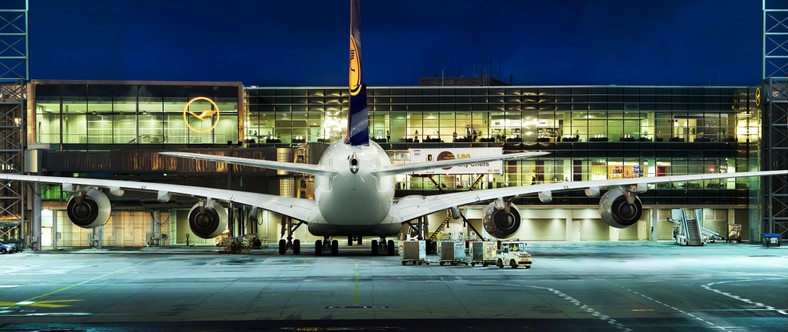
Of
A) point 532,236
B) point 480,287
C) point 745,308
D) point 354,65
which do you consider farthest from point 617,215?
point 532,236

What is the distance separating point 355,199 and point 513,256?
26.4 ft

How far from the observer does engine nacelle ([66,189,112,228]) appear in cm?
5184

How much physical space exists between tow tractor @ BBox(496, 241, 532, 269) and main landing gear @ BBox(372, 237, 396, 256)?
9974 millimetres

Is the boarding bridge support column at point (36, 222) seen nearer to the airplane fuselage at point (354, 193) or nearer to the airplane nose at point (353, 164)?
the airplane fuselage at point (354, 193)

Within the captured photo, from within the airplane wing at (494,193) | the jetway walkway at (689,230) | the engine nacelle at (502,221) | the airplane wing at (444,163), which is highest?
the airplane wing at (444,163)

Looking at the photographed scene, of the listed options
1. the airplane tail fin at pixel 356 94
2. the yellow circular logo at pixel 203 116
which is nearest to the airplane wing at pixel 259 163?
the airplane tail fin at pixel 356 94

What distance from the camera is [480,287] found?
32312 mm

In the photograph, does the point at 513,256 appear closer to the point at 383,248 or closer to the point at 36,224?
the point at 383,248

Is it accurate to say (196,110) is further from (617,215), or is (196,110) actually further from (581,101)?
(617,215)

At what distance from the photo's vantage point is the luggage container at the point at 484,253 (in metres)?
44.2

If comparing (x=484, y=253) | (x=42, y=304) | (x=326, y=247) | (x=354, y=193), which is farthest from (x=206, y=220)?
(x=42, y=304)

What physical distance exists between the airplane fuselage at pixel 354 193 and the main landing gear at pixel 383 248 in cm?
226

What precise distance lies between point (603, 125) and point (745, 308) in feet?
191

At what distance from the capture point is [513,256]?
4219 cm
